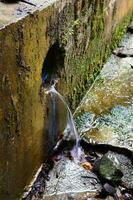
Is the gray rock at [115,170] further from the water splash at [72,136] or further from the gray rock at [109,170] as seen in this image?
the water splash at [72,136]

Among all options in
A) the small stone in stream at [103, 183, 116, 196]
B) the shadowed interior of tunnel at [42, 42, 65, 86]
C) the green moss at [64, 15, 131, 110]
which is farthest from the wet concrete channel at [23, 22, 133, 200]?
the shadowed interior of tunnel at [42, 42, 65, 86]

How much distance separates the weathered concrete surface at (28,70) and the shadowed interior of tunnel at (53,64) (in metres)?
0.05

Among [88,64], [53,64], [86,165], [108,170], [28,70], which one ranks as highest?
[28,70]

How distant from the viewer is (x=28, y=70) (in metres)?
2.80

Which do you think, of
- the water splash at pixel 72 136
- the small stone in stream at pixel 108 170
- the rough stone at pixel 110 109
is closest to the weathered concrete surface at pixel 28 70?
the water splash at pixel 72 136

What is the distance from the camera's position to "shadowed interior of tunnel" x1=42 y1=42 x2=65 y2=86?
3400mm

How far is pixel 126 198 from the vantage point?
334cm

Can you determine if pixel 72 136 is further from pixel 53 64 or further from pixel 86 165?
pixel 53 64

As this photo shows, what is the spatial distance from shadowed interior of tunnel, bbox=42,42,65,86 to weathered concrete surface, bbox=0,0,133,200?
49mm

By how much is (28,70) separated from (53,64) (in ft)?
2.57

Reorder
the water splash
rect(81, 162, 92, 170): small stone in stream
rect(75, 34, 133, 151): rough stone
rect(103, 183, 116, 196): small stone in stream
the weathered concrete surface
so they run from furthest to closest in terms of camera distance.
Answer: rect(75, 34, 133, 151): rough stone, the water splash, rect(81, 162, 92, 170): small stone in stream, rect(103, 183, 116, 196): small stone in stream, the weathered concrete surface

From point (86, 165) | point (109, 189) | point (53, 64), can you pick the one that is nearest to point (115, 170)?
point (109, 189)

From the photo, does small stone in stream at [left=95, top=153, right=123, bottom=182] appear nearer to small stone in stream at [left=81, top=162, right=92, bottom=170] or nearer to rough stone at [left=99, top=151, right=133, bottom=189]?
rough stone at [left=99, top=151, right=133, bottom=189]

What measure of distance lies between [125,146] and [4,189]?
58.1 inches
